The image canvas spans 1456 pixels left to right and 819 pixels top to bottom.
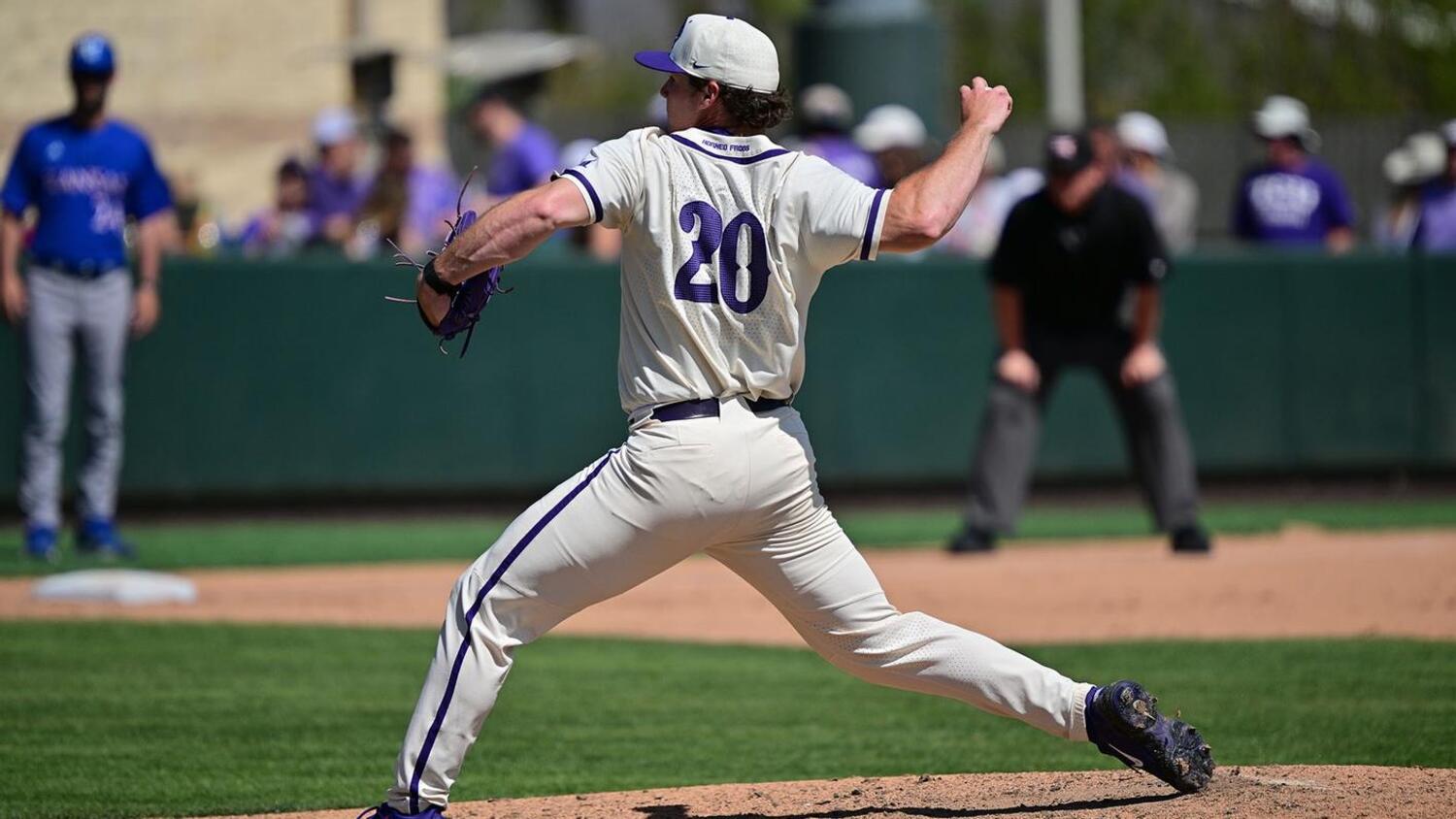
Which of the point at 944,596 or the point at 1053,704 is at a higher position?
the point at 1053,704

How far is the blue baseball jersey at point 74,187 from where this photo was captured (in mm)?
10828

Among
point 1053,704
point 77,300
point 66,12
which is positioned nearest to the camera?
point 1053,704

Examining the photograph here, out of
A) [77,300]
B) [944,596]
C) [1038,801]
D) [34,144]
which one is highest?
[34,144]

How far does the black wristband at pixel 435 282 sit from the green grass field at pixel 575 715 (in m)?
1.76

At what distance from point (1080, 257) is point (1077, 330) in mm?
431

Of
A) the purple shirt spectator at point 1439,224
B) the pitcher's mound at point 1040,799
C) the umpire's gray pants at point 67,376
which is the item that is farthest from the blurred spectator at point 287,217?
the pitcher's mound at point 1040,799

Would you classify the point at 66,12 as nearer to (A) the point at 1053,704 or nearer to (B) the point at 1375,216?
(B) the point at 1375,216

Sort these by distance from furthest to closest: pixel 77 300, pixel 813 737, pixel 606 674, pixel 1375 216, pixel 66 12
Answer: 1. pixel 1375 216
2. pixel 66 12
3. pixel 77 300
4. pixel 606 674
5. pixel 813 737

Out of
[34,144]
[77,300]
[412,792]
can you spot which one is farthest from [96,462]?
[412,792]

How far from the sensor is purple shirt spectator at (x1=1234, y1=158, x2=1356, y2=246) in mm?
14672

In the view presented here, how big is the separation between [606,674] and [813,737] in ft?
5.08

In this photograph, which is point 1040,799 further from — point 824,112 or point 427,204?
point 427,204

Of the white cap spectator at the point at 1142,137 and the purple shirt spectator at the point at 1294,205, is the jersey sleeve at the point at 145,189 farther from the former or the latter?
the purple shirt spectator at the point at 1294,205

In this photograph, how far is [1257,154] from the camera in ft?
74.6
